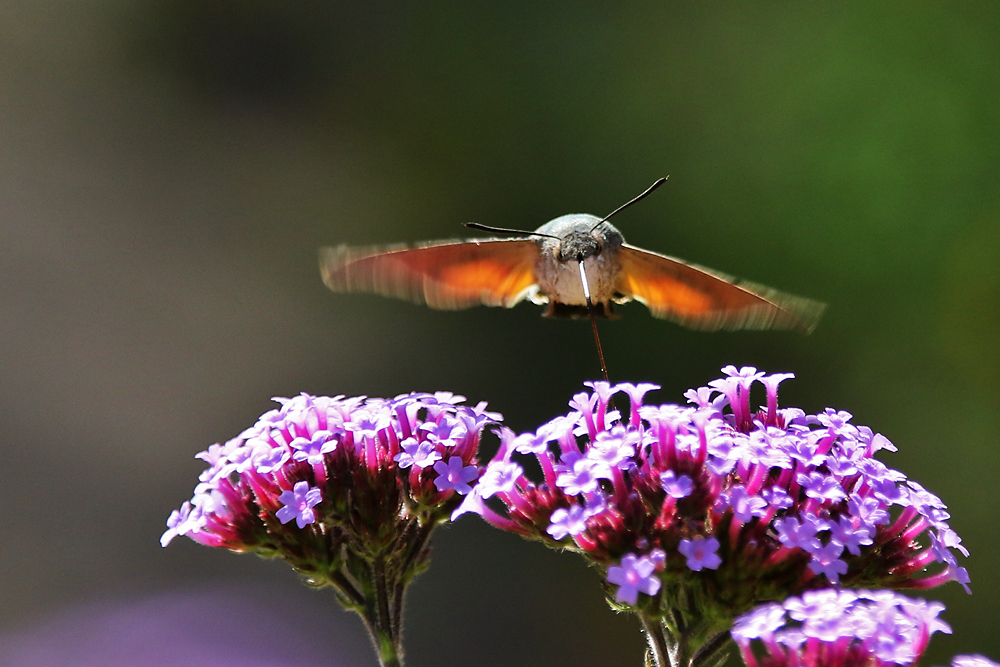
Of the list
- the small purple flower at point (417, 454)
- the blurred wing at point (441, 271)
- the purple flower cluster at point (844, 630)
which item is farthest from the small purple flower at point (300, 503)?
the purple flower cluster at point (844, 630)

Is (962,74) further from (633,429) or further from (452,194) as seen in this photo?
(633,429)

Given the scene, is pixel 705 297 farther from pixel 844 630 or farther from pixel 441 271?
pixel 844 630

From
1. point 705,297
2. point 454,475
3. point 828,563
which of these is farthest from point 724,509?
point 705,297

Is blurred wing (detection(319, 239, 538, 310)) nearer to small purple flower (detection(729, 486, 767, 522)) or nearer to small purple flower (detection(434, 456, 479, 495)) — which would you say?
small purple flower (detection(434, 456, 479, 495))

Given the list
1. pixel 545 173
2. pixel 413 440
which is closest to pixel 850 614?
pixel 413 440

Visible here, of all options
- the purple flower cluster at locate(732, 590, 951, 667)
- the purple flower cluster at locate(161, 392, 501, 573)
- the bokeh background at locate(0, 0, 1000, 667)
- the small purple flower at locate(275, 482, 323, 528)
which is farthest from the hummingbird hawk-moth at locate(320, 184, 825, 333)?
the bokeh background at locate(0, 0, 1000, 667)

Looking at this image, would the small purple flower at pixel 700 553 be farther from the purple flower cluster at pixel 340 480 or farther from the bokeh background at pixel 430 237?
the bokeh background at pixel 430 237
